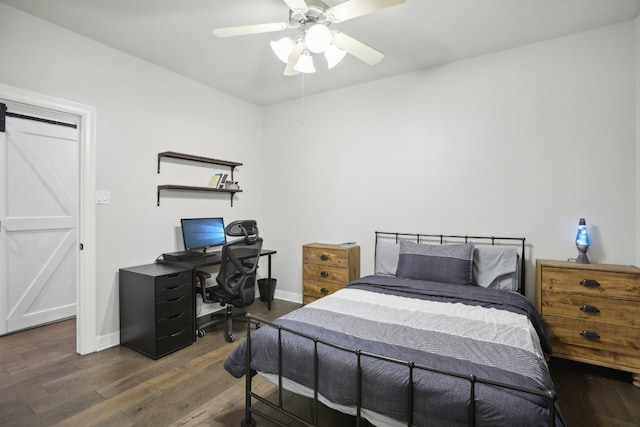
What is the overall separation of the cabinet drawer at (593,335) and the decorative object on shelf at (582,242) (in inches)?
19.1

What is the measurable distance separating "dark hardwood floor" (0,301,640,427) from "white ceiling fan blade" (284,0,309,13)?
2.46 metres

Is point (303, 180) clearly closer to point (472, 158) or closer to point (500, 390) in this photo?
point (472, 158)

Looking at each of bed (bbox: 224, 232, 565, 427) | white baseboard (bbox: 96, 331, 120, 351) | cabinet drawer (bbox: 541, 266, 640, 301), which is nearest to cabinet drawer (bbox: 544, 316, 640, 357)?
cabinet drawer (bbox: 541, 266, 640, 301)

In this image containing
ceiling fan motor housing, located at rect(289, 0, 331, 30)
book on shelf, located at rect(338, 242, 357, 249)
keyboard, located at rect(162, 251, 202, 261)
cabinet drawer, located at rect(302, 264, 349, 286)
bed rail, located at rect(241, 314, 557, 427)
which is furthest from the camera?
book on shelf, located at rect(338, 242, 357, 249)

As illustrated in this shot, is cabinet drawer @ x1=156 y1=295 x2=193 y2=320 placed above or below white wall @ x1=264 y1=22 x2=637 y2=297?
below

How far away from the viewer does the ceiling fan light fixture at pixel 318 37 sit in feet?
5.89

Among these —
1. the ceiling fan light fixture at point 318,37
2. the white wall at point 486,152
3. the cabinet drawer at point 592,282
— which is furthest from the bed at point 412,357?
the ceiling fan light fixture at point 318,37

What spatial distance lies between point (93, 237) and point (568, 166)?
4.19 metres

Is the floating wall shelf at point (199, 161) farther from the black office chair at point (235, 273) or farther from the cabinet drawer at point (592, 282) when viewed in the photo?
the cabinet drawer at point (592, 282)

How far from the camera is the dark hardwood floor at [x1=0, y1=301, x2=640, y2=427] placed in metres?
1.87

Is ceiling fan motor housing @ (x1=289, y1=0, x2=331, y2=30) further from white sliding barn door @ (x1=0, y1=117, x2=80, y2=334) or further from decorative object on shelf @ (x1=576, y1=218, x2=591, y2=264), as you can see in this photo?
white sliding barn door @ (x1=0, y1=117, x2=80, y2=334)

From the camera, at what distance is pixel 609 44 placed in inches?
99.4

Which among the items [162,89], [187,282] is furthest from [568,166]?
[162,89]

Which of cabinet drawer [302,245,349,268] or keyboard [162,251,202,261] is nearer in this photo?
keyboard [162,251,202,261]
